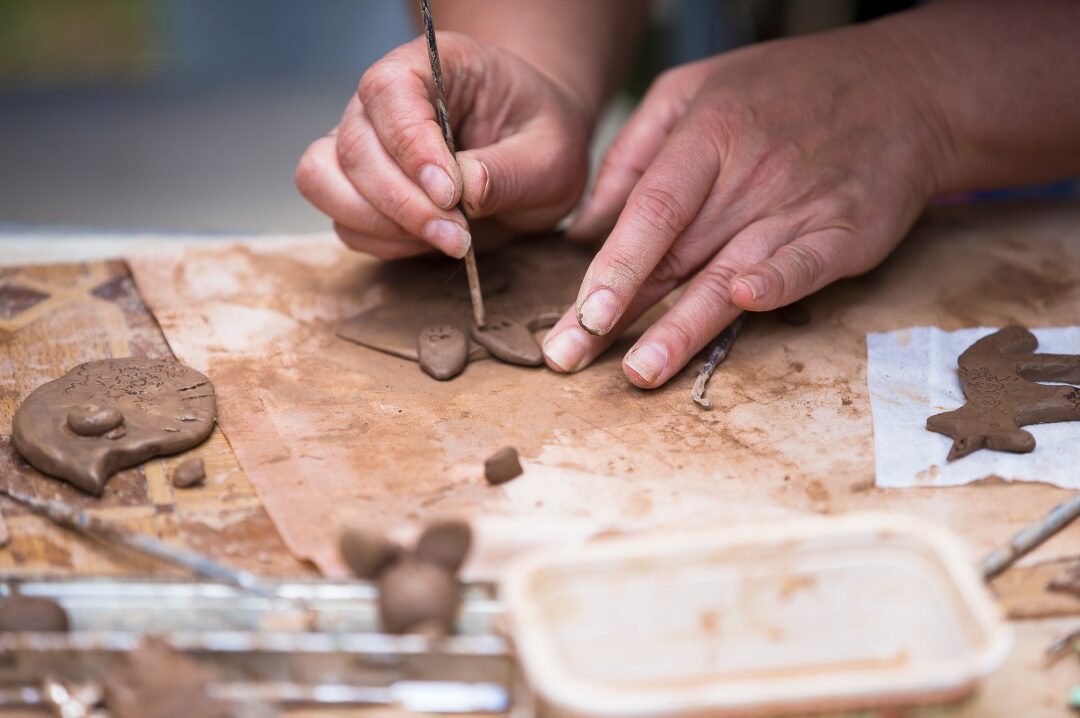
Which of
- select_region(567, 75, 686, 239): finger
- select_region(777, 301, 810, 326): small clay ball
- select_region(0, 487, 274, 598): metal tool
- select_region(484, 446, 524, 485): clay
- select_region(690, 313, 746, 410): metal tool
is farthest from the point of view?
select_region(567, 75, 686, 239): finger

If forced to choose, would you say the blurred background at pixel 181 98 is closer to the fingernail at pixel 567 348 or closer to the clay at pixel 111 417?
the fingernail at pixel 567 348

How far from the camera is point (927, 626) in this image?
1.17 metres

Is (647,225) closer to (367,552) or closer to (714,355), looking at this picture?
(714,355)

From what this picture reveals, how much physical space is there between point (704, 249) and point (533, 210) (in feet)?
1.44

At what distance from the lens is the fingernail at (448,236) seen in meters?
2.12

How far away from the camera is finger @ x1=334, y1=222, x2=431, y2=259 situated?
2.33 m

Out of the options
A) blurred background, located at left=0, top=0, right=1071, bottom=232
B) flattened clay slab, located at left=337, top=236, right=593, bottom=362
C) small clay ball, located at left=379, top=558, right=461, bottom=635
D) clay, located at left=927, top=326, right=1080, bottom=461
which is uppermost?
small clay ball, located at left=379, top=558, right=461, bottom=635

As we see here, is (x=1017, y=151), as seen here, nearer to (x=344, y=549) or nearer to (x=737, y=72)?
(x=737, y=72)

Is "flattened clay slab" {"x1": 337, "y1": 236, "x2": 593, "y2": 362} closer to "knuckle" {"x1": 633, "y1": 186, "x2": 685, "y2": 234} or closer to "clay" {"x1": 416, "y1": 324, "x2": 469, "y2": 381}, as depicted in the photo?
"clay" {"x1": 416, "y1": 324, "x2": 469, "y2": 381}

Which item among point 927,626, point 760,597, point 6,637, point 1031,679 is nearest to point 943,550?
point 927,626

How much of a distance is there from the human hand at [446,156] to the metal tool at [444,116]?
2 cm

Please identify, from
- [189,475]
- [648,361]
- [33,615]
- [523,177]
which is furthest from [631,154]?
[33,615]

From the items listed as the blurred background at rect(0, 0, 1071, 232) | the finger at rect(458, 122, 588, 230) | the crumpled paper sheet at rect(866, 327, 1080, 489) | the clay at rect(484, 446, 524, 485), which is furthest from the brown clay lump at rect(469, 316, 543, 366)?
the blurred background at rect(0, 0, 1071, 232)

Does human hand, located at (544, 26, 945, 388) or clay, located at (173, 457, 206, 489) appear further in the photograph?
human hand, located at (544, 26, 945, 388)
